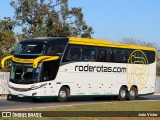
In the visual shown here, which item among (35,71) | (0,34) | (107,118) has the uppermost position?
(0,34)

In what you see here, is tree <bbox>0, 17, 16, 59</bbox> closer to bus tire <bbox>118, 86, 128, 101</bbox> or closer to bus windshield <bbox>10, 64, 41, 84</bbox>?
bus tire <bbox>118, 86, 128, 101</bbox>

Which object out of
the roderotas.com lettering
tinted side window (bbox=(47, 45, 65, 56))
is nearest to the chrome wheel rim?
the roderotas.com lettering

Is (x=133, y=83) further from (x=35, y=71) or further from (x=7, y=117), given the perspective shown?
(x=7, y=117)

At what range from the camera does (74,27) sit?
1989 inches

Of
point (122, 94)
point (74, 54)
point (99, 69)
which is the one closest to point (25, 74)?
point (74, 54)

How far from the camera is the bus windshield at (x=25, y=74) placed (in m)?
26.3

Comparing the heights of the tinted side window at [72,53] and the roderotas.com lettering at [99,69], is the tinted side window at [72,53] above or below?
above

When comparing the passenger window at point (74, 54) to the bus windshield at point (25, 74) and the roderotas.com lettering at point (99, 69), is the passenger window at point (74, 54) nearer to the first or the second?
the roderotas.com lettering at point (99, 69)

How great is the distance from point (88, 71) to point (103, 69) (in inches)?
54.0

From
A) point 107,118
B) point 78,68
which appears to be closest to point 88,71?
point 78,68

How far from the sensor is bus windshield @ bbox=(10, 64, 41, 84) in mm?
26344

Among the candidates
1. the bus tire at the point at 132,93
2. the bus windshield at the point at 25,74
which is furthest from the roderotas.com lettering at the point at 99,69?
the bus windshield at the point at 25,74

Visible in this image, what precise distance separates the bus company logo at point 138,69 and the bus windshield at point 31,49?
787cm

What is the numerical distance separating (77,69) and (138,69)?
6358mm
